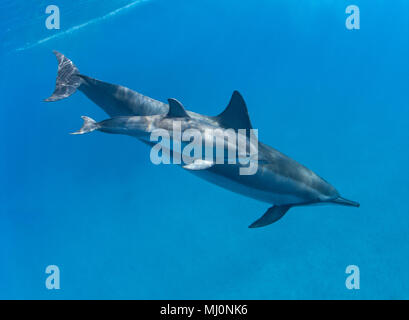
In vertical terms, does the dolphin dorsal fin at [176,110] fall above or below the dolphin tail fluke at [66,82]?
below

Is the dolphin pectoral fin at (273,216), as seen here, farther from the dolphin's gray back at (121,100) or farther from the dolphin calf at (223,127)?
the dolphin's gray back at (121,100)

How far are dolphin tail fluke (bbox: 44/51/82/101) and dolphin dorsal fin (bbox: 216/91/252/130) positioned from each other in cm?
269

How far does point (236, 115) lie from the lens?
494 centimetres

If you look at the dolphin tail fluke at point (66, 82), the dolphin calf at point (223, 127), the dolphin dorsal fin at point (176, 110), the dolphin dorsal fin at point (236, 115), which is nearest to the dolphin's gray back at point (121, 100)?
the dolphin calf at point (223, 127)

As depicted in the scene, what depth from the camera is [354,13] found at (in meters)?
15.4

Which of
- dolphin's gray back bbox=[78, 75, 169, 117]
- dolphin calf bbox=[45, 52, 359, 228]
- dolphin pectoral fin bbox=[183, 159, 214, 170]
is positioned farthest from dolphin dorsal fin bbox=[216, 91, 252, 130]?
dolphin's gray back bbox=[78, 75, 169, 117]

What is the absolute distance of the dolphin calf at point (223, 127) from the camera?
4938mm

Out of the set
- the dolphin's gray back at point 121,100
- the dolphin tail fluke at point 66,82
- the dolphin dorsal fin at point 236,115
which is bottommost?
the dolphin dorsal fin at point 236,115

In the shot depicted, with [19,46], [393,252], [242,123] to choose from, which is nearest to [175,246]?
[393,252]

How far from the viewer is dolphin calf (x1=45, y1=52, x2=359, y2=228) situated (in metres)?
4.94

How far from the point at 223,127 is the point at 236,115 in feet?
0.84

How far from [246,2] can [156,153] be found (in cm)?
1427

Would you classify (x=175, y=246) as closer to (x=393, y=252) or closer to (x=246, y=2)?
(x=393, y=252)
